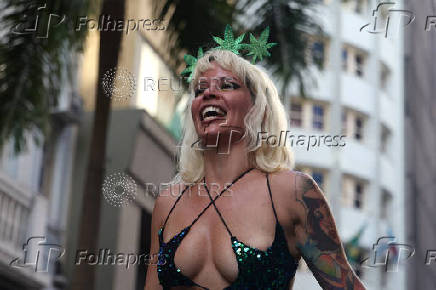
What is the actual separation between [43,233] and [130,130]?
5266mm

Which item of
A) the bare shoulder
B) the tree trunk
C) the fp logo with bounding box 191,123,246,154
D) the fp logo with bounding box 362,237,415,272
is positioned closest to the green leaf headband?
the fp logo with bounding box 191,123,246,154

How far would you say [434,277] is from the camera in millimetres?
8414

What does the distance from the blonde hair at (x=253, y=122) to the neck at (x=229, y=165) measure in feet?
0.11

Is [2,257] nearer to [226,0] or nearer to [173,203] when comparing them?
[226,0]

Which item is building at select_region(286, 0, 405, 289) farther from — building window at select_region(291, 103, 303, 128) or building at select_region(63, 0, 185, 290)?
building at select_region(63, 0, 185, 290)

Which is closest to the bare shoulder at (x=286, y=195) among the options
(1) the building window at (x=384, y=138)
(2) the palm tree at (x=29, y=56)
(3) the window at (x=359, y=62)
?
(2) the palm tree at (x=29, y=56)

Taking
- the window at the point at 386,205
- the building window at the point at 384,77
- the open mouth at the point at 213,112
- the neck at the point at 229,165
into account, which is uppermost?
the building window at the point at 384,77

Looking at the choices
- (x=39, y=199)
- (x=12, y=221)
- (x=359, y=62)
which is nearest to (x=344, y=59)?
(x=359, y=62)

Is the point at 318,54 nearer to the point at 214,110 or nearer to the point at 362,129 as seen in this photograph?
the point at 214,110

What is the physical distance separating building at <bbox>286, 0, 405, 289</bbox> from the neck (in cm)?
3180

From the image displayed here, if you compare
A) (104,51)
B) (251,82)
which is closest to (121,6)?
(104,51)

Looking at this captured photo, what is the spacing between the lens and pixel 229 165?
369 centimetres

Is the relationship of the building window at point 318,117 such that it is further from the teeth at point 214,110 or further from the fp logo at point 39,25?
the teeth at point 214,110

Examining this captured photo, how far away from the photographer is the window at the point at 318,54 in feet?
38.5
